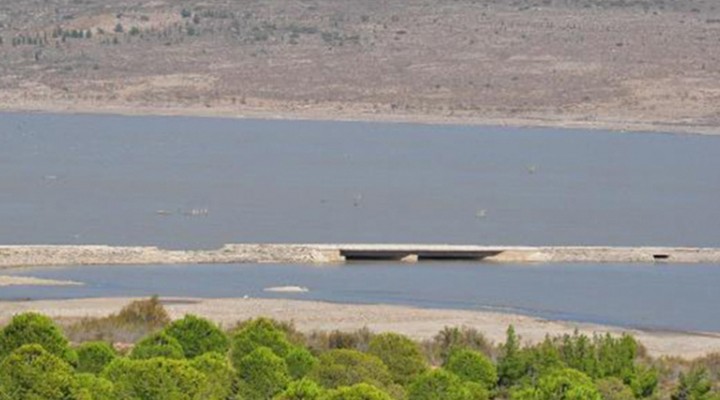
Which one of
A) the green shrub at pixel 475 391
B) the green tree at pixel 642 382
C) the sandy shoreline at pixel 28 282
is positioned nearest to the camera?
the green shrub at pixel 475 391

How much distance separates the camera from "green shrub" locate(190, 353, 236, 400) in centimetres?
2080

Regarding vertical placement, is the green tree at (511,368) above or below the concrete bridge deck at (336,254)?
above

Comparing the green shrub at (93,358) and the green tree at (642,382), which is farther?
the green tree at (642,382)

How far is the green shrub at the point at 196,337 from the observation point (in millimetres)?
24359

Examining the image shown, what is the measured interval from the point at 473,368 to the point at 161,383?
14.2 feet

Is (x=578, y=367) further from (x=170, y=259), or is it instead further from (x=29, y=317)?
(x=170, y=259)

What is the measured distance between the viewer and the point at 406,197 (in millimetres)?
56406

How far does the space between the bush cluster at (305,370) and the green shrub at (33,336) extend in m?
0.01

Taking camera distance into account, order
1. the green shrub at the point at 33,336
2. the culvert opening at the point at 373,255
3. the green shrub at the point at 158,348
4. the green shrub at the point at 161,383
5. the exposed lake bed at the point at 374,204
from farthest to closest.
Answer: the culvert opening at the point at 373,255
the exposed lake bed at the point at 374,204
the green shrub at the point at 158,348
the green shrub at the point at 33,336
the green shrub at the point at 161,383

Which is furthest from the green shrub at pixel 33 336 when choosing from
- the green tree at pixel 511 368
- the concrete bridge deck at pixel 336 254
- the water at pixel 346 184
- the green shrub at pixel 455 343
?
the water at pixel 346 184

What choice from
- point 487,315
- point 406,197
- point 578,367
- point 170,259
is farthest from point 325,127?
point 578,367

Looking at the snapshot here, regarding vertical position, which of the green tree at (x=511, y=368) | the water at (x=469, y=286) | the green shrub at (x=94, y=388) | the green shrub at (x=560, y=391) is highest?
the green shrub at (x=94, y=388)

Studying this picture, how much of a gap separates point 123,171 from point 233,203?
8.98 meters

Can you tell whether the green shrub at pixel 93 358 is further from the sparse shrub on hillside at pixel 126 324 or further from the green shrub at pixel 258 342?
the sparse shrub on hillside at pixel 126 324
